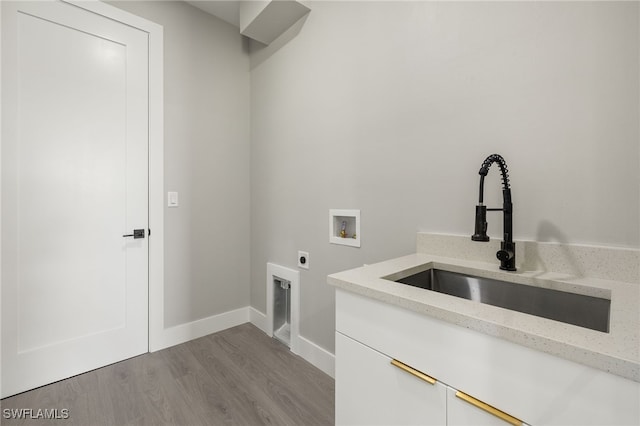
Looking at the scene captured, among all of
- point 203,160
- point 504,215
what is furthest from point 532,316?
point 203,160

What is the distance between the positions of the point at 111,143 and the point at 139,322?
1.28 meters

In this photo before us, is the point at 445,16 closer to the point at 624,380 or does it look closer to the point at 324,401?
the point at 624,380

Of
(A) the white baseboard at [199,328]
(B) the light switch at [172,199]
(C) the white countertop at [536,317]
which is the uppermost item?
(B) the light switch at [172,199]

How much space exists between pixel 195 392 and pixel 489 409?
160 cm

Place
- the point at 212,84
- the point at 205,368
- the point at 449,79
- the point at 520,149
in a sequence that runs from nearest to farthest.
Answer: the point at 520,149 < the point at 449,79 < the point at 205,368 < the point at 212,84

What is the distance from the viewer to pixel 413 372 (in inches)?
30.8

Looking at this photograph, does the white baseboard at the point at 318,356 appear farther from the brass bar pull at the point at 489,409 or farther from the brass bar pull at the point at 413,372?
the brass bar pull at the point at 489,409

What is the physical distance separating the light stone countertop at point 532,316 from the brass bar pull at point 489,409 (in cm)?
17

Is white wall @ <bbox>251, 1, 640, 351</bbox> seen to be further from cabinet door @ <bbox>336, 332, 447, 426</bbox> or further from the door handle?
the door handle

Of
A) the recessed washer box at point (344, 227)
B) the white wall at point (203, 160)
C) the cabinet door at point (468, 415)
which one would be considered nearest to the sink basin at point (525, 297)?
the cabinet door at point (468, 415)

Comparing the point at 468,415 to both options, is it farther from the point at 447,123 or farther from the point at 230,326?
the point at 230,326

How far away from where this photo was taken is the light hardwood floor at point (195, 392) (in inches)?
56.5

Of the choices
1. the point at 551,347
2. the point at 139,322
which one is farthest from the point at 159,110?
the point at 551,347

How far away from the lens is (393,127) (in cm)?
148
